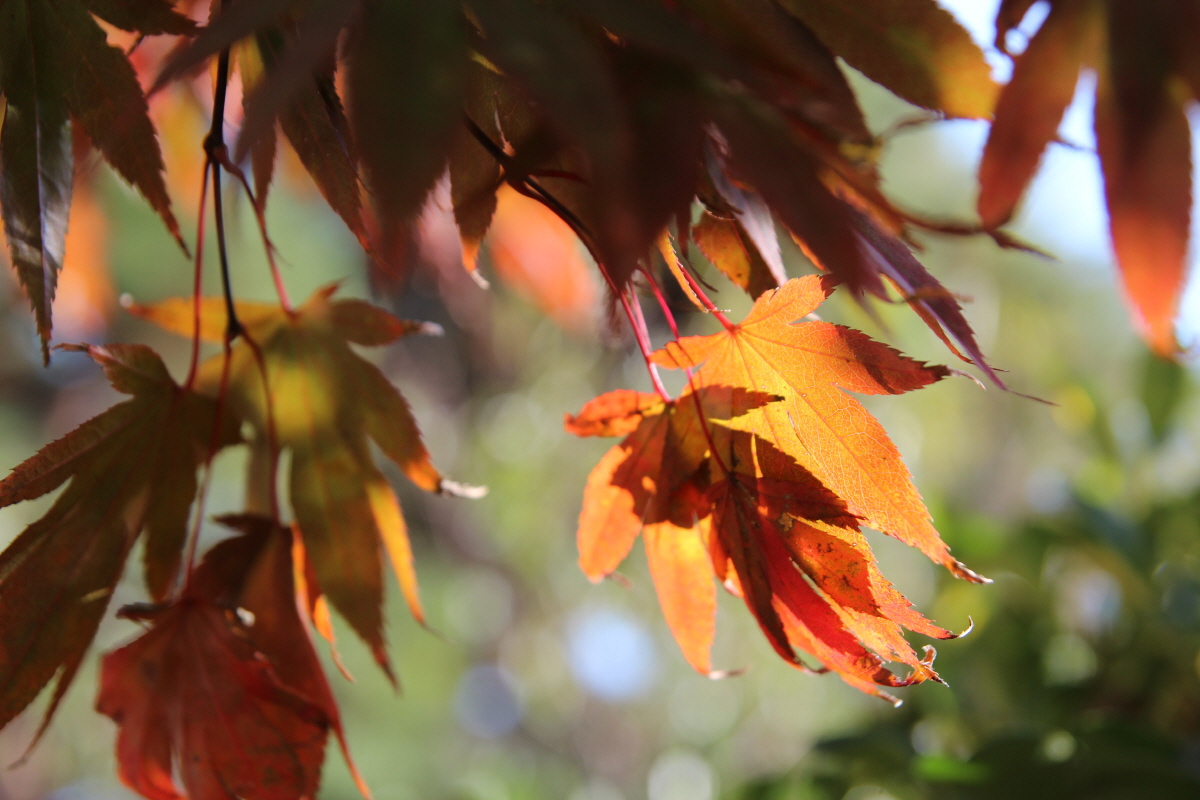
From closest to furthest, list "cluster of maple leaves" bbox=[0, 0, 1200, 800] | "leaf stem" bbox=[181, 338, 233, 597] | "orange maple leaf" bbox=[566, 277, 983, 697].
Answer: "cluster of maple leaves" bbox=[0, 0, 1200, 800] < "orange maple leaf" bbox=[566, 277, 983, 697] < "leaf stem" bbox=[181, 338, 233, 597]

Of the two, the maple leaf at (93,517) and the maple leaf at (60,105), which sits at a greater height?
the maple leaf at (60,105)

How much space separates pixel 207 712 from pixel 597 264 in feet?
0.99

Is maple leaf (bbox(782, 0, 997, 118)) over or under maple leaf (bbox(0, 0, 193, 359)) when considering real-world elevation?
under

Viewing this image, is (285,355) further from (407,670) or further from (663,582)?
(407,670)

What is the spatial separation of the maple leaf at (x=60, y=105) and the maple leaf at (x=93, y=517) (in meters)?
0.07

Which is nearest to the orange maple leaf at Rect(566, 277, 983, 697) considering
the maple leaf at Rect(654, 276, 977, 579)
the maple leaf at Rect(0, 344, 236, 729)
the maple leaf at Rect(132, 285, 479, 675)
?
the maple leaf at Rect(654, 276, 977, 579)

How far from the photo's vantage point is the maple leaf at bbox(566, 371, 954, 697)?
0.32 meters

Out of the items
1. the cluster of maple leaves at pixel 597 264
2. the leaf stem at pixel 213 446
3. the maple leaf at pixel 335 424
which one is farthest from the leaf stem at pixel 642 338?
the leaf stem at pixel 213 446

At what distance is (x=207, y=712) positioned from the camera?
0.40m

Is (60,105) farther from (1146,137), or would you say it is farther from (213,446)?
(1146,137)

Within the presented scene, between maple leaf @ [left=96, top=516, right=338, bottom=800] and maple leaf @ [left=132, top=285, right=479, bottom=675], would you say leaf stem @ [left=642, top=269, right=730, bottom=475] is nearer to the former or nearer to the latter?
maple leaf @ [left=132, top=285, right=479, bottom=675]

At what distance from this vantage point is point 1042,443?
3.85 meters

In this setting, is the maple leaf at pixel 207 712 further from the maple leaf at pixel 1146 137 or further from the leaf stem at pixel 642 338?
the maple leaf at pixel 1146 137

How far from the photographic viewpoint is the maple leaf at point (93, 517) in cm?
37
